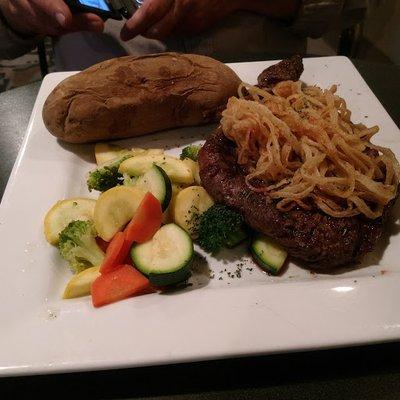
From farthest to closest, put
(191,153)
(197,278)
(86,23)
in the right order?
1. (86,23)
2. (191,153)
3. (197,278)

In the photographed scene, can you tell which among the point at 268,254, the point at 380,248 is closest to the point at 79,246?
the point at 268,254

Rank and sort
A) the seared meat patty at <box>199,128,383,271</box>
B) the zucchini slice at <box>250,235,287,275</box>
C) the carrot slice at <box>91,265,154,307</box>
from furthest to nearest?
the zucchini slice at <box>250,235,287,275</box> < the seared meat patty at <box>199,128,383,271</box> < the carrot slice at <box>91,265,154,307</box>

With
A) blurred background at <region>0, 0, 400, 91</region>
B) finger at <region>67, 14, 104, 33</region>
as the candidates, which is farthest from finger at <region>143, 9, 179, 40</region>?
blurred background at <region>0, 0, 400, 91</region>

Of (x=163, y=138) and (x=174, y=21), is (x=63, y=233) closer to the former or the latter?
(x=163, y=138)

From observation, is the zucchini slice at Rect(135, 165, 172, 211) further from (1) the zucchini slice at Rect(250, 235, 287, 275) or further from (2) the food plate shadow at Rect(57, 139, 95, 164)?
(2) the food plate shadow at Rect(57, 139, 95, 164)

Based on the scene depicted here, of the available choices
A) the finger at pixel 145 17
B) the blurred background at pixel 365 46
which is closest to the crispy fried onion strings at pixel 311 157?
the finger at pixel 145 17

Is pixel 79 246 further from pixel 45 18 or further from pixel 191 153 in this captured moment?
pixel 45 18

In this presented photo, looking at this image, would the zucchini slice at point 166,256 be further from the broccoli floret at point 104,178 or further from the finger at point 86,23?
the finger at point 86,23

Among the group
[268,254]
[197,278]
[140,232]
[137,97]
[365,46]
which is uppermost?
[137,97]
